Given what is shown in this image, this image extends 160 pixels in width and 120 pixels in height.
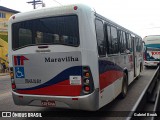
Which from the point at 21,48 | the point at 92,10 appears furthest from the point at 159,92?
the point at 21,48

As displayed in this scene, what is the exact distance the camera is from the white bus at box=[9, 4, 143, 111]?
5.56m

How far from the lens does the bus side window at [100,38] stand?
6.11 m

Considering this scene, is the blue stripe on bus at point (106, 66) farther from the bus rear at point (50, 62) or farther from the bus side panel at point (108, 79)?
the bus rear at point (50, 62)

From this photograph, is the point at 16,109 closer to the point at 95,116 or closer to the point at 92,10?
the point at 95,116

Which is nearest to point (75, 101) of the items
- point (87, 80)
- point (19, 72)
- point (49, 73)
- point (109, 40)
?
point (87, 80)

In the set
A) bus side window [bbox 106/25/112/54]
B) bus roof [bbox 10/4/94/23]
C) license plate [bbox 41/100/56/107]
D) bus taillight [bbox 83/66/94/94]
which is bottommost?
license plate [bbox 41/100/56/107]

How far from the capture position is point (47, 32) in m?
5.98

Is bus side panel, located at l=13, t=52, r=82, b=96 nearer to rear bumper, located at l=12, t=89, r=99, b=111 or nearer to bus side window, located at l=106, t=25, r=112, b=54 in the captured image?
rear bumper, located at l=12, t=89, r=99, b=111

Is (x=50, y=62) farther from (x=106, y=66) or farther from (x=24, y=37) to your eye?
(x=106, y=66)

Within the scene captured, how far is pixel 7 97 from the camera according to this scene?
9844 mm

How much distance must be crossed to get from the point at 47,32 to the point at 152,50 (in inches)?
752

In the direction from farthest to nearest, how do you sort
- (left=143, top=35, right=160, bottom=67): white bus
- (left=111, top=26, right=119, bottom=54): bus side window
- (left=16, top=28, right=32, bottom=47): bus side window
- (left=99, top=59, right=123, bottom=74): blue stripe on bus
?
(left=143, top=35, right=160, bottom=67): white bus → (left=111, top=26, right=119, bottom=54): bus side window → (left=16, top=28, right=32, bottom=47): bus side window → (left=99, top=59, right=123, bottom=74): blue stripe on bus

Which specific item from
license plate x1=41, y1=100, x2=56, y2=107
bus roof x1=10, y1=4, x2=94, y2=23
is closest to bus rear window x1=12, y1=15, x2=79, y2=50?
bus roof x1=10, y1=4, x2=94, y2=23

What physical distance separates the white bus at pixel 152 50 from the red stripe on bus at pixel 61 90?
62.3ft
